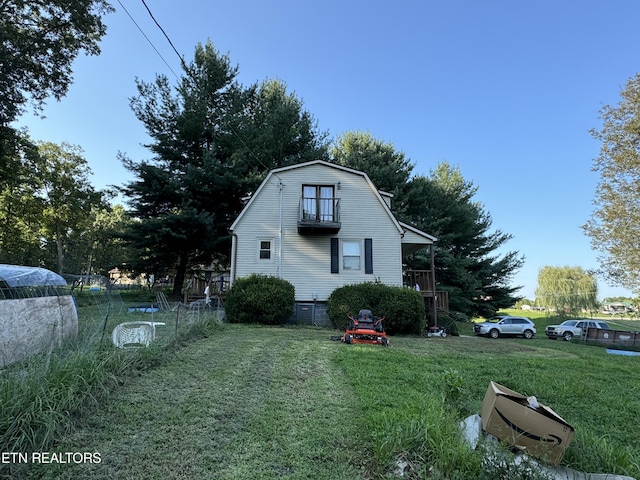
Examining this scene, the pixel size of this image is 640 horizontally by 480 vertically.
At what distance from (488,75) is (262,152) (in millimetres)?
12954

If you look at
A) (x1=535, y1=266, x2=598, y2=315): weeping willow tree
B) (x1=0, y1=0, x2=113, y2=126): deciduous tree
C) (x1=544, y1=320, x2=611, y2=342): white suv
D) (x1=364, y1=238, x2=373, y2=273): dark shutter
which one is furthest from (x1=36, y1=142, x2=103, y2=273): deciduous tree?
(x1=535, y1=266, x2=598, y2=315): weeping willow tree

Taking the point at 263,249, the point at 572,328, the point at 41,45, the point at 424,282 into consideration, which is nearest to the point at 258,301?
the point at 263,249

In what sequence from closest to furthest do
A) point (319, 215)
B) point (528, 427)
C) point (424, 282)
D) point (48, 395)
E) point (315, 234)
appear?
1. point (528, 427)
2. point (48, 395)
3. point (319, 215)
4. point (315, 234)
5. point (424, 282)

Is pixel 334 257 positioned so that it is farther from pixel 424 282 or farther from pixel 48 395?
pixel 48 395

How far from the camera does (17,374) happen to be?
10.2 feet

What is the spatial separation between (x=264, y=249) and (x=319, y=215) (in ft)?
9.31

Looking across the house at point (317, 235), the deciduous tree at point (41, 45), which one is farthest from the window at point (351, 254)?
the deciduous tree at point (41, 45)

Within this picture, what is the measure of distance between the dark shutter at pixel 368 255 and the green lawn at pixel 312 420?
28.1 feet

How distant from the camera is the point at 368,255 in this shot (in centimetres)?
1447

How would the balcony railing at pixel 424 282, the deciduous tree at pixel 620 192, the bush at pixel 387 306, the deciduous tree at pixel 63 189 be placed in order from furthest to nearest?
1. the deciduous tree at pixel 63 189
2. the deciduous tree at pixel 620 192
3. the balcony railing at pixel 424 282
4. the bush at pixel 387 306

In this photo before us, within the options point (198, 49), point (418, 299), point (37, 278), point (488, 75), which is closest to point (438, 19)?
point (488, 75)

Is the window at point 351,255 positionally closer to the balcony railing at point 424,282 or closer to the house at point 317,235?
the house at point 317,235

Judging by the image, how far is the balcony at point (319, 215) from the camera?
544 inches

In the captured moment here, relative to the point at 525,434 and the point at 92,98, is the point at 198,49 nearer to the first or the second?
the point at 92,98
